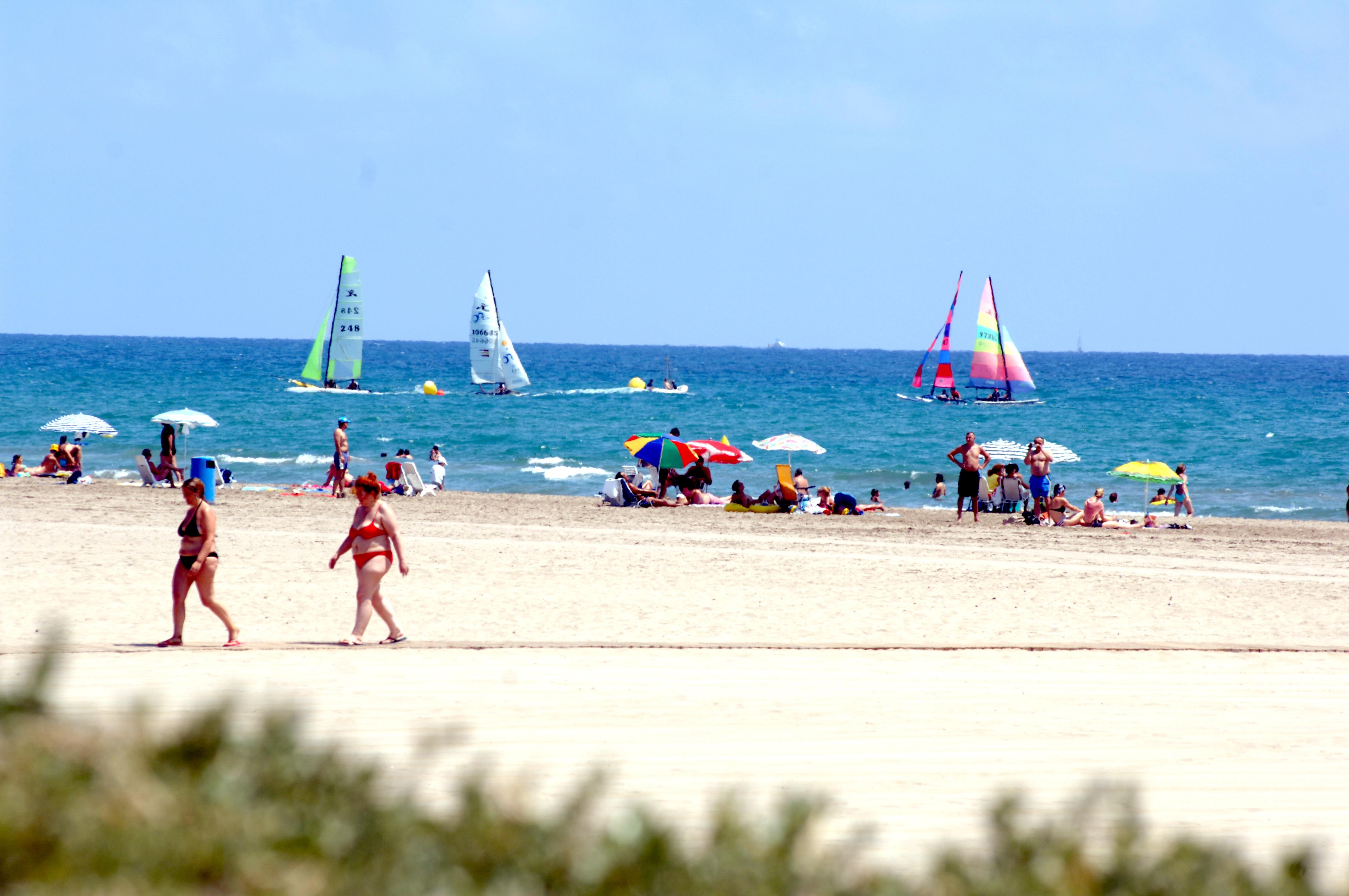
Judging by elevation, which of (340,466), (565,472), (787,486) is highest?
(787,486)

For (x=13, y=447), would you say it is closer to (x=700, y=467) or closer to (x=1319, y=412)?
(x=700, y=467)

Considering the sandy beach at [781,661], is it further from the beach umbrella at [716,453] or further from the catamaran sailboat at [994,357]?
the catamaran sailboat at [994,357]

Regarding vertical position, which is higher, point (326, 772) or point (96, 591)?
point (326, 772)

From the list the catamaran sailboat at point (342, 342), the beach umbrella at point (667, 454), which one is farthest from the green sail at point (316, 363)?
the beach umbrella at point (667, 454)

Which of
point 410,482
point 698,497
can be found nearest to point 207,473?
point 410,482

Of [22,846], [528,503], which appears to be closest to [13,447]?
[528,503]

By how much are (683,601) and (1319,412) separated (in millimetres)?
71563

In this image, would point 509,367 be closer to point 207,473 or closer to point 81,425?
point 81,425

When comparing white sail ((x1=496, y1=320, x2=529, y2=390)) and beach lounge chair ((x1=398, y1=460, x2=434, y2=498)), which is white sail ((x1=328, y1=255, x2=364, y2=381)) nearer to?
white sail ((x1=496, y1=320, x2=529, y2=390))

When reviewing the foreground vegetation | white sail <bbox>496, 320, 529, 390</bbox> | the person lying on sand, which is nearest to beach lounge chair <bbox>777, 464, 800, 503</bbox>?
the person lying on sand

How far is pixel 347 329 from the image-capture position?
59531 millimetres

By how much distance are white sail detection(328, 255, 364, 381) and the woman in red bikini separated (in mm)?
48629

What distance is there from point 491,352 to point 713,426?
1670 cm

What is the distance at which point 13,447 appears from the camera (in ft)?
131
